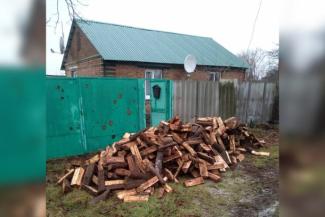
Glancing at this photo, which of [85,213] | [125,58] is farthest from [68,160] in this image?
[125,58]

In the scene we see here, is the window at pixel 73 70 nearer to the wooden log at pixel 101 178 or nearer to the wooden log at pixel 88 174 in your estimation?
the wooden log at pixel 88 174

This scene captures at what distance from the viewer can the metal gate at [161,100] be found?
28.9ft

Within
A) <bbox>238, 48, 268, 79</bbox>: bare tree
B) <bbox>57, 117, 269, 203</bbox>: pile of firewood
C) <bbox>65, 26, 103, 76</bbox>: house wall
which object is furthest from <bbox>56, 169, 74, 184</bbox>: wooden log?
<bbox>238, 48, 268, 79</bbox>: bare tree

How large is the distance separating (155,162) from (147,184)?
63 centimetres

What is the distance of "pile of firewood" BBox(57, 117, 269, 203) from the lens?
15.9ft

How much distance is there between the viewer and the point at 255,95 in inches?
425

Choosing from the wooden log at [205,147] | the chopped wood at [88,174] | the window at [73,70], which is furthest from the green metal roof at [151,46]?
the chopped wood at [88,174]

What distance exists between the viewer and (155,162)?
5375 millimetres

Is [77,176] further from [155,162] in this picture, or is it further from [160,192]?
[160,192]

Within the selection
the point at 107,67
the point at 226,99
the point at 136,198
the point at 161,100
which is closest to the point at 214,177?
the point at 136,198

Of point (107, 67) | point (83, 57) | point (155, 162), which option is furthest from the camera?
point (83, 57)

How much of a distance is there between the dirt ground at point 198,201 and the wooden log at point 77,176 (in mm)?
120

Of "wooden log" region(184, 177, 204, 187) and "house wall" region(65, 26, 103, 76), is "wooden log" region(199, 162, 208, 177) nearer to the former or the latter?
"wooden log" region(184, 177, 204, 187)

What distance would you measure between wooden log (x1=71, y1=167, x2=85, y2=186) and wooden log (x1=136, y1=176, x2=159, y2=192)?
1.06 metres
